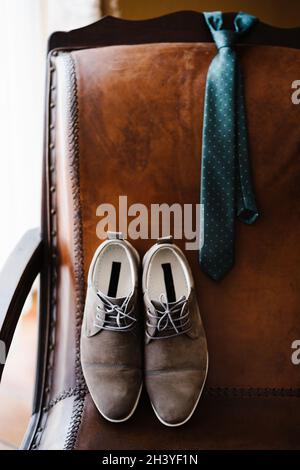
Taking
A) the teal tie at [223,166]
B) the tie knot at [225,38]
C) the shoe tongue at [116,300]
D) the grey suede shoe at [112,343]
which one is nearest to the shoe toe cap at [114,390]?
the grey suede shoe at [112,343]

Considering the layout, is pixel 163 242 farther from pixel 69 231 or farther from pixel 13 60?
pixel 13 60

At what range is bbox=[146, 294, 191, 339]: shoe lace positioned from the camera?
2.89 ft

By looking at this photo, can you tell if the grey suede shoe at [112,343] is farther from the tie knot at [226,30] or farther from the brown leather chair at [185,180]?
the tie knot at [226,30]

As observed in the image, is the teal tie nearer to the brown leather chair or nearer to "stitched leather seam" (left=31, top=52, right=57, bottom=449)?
the brown leather chair

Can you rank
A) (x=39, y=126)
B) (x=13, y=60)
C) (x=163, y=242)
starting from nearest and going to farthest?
1. (x=163, y=242)
2. (x=13, y=60)
3. (x=39, y=126)

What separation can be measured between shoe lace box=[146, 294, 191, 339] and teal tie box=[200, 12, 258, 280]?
114mm

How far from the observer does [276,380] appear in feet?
3.11

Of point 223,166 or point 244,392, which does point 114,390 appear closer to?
point 244,392

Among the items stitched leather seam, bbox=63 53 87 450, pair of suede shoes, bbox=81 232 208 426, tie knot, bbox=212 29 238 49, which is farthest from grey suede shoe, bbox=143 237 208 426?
tie knot, bbox=212 29 238 49

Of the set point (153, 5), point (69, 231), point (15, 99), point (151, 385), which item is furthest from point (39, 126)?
point (151, 385)
